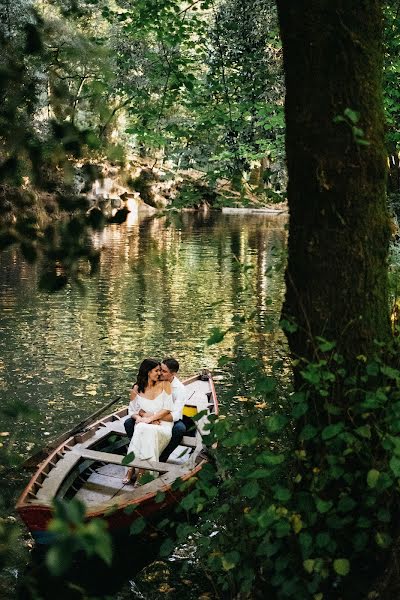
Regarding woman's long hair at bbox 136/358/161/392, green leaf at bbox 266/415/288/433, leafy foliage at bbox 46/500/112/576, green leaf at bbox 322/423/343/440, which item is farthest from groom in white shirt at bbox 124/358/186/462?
leafy foliage at bbox 46/500/112/576

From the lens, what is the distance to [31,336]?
50.3 ft

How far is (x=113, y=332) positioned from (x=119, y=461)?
882cm

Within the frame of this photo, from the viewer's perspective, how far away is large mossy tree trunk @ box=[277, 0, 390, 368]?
3.62 metres

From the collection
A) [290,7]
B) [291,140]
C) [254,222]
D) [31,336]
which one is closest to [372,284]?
[291,140]

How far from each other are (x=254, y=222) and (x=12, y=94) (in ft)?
130

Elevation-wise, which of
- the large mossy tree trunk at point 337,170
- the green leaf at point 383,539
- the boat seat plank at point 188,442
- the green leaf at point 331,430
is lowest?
the boat seat plank at point 188,442

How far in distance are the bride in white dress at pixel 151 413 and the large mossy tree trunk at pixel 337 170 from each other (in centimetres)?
399

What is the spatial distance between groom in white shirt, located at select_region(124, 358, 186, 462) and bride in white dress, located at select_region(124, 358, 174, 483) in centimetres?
7

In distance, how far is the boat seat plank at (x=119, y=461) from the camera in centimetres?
704

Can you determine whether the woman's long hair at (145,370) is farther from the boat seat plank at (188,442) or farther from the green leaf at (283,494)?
the green leaf at (283,494)

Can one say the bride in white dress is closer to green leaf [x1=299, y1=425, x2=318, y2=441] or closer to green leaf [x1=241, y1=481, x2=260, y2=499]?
green leaf [x1=241, y1=481, x2=260, y2=499]

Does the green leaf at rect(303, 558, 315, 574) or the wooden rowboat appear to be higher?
the green leaf at rect(303, 558, 315, 574)

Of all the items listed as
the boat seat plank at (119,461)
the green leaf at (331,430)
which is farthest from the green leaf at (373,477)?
the boat seat plank at (119,461)

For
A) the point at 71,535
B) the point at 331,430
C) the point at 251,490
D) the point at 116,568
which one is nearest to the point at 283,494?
the point at 251,490
